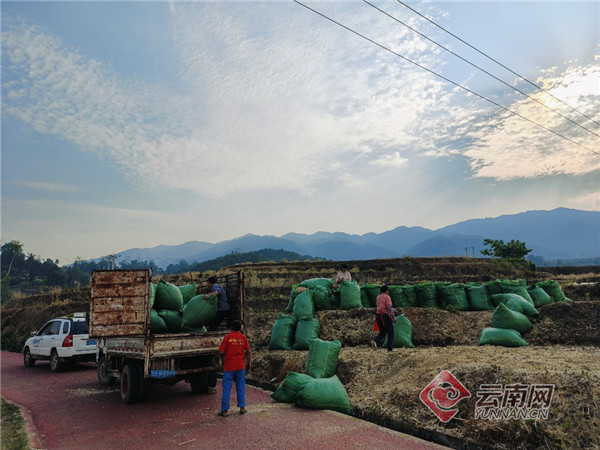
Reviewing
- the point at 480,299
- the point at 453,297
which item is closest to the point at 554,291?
the point at 480,299

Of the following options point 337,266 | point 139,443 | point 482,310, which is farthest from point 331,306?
point 337,266

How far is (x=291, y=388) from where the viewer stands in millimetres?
6797

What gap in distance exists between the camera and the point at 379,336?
931 cm

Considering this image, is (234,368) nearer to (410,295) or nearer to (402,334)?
(402,334)

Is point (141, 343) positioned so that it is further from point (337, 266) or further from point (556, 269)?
point (556, 269)

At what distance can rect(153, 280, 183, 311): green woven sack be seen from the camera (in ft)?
28.1

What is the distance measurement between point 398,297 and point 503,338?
3926mm

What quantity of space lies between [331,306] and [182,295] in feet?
14.9

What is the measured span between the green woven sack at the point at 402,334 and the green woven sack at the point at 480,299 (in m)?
3.39

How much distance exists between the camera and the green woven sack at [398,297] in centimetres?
1238

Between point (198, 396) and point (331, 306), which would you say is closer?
point (198, 396)

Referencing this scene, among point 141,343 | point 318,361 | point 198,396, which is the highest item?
point 141,343

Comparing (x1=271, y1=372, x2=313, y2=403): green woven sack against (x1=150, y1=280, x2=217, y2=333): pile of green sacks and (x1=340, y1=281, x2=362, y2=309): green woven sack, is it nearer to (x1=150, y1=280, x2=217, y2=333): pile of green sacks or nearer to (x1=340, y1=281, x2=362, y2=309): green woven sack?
(x1=150, y1=280, x2=217, y2=333): pile of green sacks

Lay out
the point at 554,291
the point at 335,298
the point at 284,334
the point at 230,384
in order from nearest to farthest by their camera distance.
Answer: the point at 230,384
the point at 284,334
the point at 335,298
the point at 554,291
